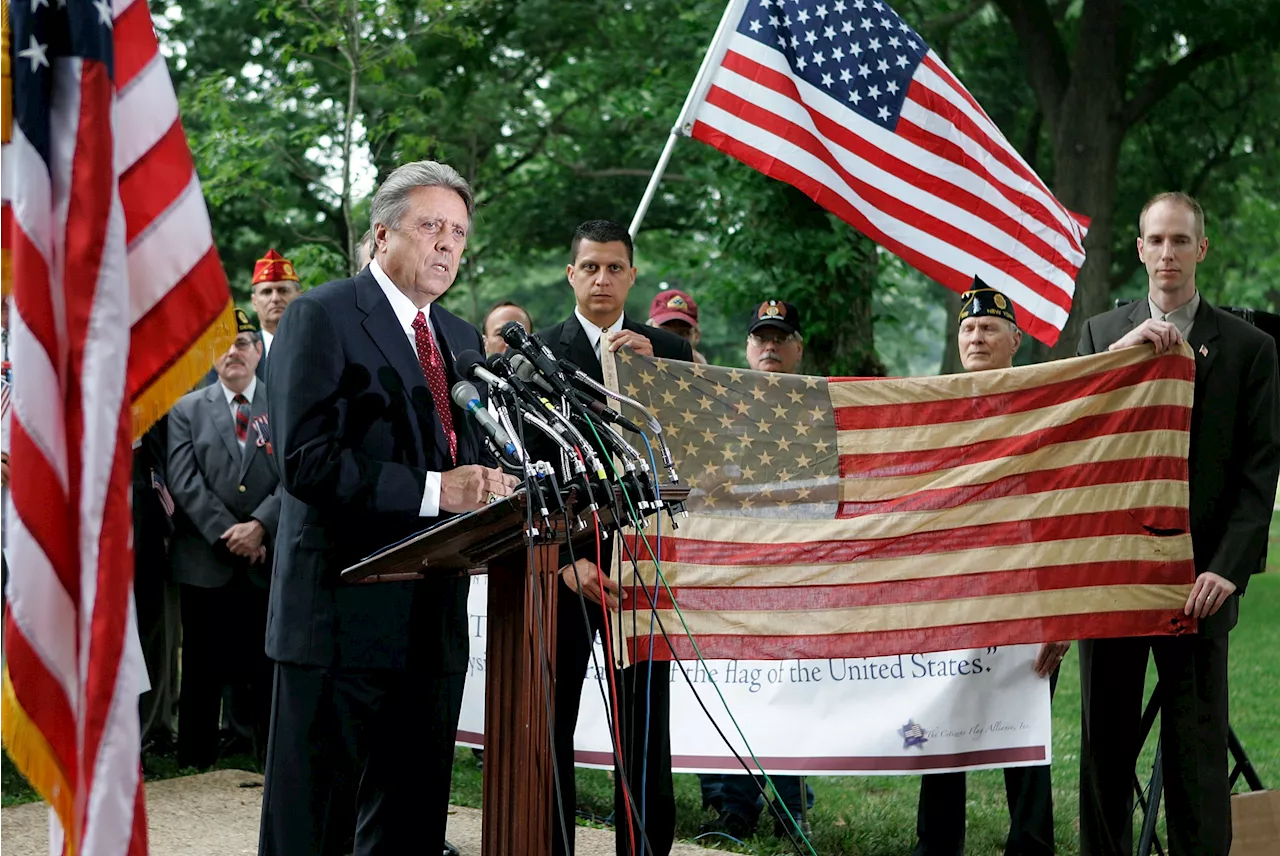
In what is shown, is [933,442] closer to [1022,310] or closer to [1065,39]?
[1022,310]

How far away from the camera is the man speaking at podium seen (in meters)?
3.68

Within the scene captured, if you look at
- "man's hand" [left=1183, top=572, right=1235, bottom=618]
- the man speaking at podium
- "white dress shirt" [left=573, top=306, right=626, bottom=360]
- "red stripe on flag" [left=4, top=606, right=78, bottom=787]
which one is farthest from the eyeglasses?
"red stripe on flag" [left=4, top=606, right=78, bottom=787]

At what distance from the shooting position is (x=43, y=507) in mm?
2850

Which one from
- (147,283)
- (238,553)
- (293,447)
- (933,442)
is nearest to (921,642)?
(933,442)

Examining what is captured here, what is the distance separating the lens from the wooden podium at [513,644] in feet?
10.5

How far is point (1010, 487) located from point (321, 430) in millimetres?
2745

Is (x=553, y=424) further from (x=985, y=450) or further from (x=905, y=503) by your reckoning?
(x=985, y=450)

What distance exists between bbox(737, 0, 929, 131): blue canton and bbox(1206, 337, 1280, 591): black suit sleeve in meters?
2.55

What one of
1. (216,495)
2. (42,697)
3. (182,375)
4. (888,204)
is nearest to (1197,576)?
(888,204)

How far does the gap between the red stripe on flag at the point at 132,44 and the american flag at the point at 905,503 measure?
7.51ft

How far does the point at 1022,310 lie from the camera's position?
22.8 ft

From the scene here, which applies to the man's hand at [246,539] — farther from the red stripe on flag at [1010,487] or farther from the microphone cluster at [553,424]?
the microphone cluster at [553,424]

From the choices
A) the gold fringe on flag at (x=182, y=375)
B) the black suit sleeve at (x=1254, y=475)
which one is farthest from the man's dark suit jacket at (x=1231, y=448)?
the gold fringe on flag at (x=182, y=375)

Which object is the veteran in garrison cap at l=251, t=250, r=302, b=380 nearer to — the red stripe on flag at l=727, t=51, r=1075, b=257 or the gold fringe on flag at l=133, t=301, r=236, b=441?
the red stripe on flag at l=727, t=51, r=1075, b=257
